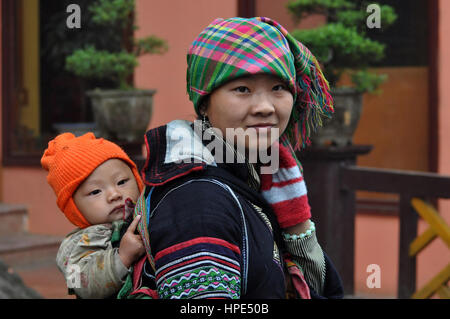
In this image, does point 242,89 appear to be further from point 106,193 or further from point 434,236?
point 434,236

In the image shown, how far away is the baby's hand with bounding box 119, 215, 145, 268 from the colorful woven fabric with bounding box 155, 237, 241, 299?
0.20 metres

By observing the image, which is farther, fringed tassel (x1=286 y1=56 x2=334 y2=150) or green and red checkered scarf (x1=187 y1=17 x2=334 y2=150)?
fringed tassel (x1=286 y1=56 x2=334 y2=150)

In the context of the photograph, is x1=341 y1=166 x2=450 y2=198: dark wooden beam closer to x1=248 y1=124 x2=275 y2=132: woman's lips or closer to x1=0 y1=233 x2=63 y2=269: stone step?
x1=248 y1=124 x2=275 y2=132: woman's lips

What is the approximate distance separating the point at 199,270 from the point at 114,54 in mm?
4758

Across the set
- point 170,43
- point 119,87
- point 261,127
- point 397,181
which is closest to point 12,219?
point 119,87

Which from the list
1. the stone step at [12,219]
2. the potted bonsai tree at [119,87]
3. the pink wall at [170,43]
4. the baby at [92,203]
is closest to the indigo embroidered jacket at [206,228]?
the baby at [92,203]

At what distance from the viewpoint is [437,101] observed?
550cm

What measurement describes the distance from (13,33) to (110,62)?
6.95ft

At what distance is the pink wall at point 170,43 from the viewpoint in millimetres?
6316

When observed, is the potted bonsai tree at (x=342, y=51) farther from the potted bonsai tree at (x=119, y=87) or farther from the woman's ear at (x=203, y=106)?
the woman's ear at (x=203, y=106)

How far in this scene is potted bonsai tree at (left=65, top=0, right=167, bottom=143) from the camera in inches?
223

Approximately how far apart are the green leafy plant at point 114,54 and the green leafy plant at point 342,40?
5.07 ft

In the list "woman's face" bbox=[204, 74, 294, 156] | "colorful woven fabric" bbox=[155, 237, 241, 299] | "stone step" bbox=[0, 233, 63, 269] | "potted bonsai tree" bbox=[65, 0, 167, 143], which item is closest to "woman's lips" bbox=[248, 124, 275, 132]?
"woman's face" bbox=[204, 74, 294, 156]

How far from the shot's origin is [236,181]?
4.96ft
